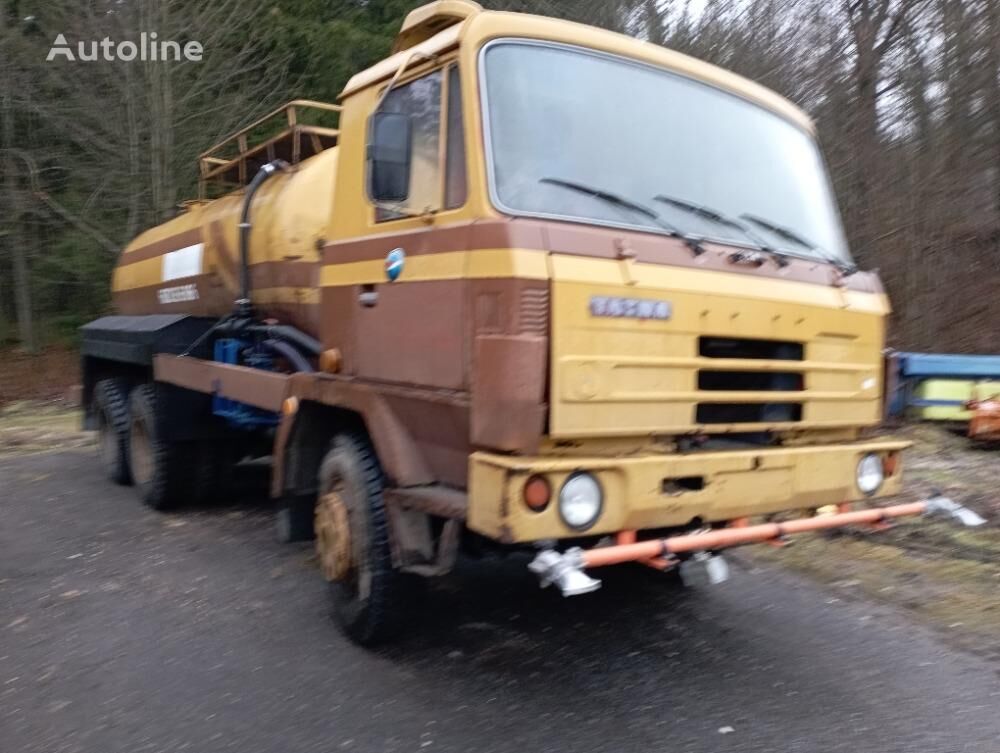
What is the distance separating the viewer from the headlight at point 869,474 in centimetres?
430

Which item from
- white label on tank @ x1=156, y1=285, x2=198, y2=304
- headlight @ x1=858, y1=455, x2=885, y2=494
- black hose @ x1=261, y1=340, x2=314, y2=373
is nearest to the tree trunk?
white label on tank @ x1=156, y1=285, x2=198, y2=304

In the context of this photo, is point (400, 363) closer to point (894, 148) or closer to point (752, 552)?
point (752, 552)

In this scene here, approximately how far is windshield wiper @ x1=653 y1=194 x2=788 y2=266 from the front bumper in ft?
2.92

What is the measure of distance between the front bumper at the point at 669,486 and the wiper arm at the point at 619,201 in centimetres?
93

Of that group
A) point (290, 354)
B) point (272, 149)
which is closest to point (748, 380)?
point (290, 354)

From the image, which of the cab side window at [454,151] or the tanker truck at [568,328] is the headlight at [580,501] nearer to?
the tanker truck at [568,328]

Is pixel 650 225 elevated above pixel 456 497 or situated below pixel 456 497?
above

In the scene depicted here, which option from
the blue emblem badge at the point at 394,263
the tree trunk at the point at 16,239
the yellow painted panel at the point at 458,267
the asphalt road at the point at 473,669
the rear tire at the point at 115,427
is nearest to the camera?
the yellow painted panel at the point at 458,267

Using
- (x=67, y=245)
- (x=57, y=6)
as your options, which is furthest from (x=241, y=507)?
(x=67, y=245)

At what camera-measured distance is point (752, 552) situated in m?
6.39

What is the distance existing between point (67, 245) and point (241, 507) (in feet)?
48.7

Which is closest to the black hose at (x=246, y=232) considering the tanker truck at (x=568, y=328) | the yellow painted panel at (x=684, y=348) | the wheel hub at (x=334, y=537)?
the tanker truck at (x=568, y=328)

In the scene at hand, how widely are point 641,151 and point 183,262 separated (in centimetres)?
521

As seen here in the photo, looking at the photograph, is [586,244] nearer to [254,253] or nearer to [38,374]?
[254,253]
